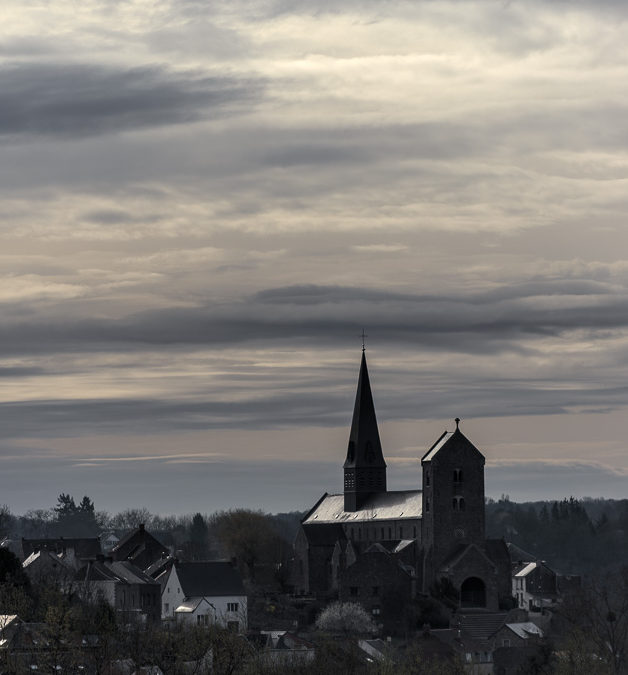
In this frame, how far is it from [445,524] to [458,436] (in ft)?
26.3

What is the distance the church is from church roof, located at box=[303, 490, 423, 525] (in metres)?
0.14

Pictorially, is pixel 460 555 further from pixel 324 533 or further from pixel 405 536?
pixel 324 533

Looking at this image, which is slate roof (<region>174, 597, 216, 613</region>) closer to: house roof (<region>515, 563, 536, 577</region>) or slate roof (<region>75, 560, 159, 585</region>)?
slate roof (<region>75, 560, 159, 585</region>)

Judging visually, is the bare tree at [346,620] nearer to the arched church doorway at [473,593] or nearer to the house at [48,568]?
the arched church doorway at [473,593]

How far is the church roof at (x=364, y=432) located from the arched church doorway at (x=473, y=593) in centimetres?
2449

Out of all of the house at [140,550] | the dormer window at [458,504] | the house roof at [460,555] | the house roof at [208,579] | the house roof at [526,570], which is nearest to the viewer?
the house roof at [208,579]

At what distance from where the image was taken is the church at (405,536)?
14612cm

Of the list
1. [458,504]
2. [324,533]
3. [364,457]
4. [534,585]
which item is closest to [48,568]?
[324,533]

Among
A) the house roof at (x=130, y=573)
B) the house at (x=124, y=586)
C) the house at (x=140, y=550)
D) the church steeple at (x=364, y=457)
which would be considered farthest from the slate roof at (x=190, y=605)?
the church steeple at (x=364, y=457)

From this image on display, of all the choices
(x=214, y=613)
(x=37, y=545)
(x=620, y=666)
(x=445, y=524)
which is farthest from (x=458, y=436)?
(x=37, y=545)

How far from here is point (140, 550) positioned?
174 meters

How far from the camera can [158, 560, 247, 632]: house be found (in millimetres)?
137875

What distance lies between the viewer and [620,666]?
111 meters

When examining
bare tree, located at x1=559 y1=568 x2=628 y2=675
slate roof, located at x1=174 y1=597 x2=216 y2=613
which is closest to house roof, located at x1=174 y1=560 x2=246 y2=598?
slate roof, located at x1=174 y1=597 x2=216 y2=613
